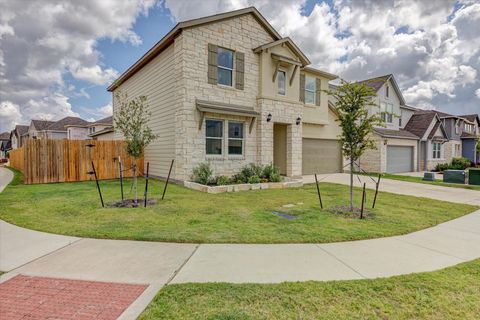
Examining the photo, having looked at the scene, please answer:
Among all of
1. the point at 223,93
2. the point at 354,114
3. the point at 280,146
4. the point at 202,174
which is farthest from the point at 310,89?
the point at 354,114

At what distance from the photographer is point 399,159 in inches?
852

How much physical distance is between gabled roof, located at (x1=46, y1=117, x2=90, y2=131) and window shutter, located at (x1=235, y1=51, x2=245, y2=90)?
3782 centimetres

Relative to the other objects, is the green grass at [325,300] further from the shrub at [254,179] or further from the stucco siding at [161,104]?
the stucco siding at [161,104]

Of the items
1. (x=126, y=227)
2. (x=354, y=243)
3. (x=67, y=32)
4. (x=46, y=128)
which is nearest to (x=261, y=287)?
(x=354, y=243)

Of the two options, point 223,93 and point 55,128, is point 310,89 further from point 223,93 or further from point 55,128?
point 55,128

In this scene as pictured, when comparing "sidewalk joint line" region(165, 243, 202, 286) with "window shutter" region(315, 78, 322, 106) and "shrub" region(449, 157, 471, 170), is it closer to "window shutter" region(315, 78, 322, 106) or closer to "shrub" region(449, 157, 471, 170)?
"window shutter" region(315, 78, 322, 106)

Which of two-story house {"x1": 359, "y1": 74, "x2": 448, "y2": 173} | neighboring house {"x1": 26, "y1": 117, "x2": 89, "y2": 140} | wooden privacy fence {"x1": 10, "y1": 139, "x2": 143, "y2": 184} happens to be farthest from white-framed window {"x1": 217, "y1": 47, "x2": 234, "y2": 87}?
neighboring house {"x1": 26, "y1": 117, "x2": 89, "y2": 140}

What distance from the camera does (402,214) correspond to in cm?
679

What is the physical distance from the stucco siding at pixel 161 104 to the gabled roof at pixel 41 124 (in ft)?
123

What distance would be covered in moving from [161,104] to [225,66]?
372 cm

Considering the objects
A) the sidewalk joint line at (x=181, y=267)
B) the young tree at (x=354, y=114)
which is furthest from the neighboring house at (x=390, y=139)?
the sidewalk joint line at (x=181, y=267)

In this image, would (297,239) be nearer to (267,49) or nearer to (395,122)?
(267,49)

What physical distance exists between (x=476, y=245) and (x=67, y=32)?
19534 millimetres

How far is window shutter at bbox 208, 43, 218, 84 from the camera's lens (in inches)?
446
